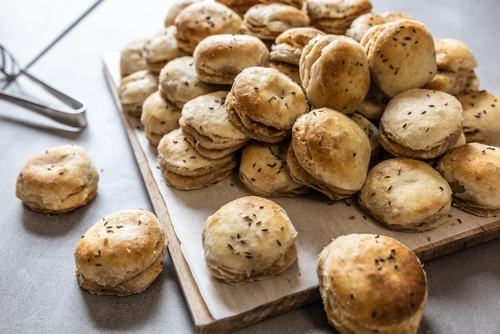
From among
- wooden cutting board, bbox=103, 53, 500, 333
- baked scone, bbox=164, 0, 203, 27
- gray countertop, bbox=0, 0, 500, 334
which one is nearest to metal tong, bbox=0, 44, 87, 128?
gray countertop, bbox=0, 0, 500, 334

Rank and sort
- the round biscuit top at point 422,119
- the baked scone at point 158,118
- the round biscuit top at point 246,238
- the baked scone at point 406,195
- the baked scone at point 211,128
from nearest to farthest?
the round biscuit top at point 246,238
the baked scone at point 406,195
the round biscuit top at point 422,119
the baked scone at point 211,128
the baked scone at point 158,118

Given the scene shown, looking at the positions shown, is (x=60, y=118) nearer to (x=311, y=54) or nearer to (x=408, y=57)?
(x=311, y=54)

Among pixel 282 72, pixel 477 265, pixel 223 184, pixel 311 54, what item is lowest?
pixel 477 265

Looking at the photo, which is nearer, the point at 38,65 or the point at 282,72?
the point at 282,72

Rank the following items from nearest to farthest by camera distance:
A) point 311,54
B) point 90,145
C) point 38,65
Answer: point 311,54
point 90,145
point 38,65

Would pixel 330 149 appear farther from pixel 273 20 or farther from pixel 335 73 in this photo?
pixel 273 20

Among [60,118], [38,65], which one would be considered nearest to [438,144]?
[60,118]

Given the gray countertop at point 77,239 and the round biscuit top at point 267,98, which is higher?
the round biscuit top at point 267,98

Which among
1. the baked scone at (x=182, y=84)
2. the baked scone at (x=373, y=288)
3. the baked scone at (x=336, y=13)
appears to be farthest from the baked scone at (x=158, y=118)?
the baked scone at (x=373, y=288)

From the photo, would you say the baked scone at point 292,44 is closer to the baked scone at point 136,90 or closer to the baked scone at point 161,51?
the baked scone at point 161,51
